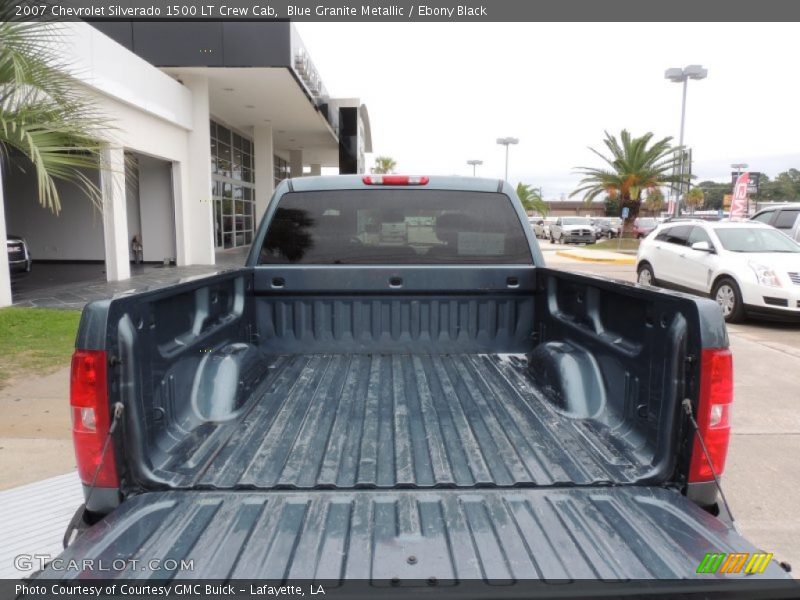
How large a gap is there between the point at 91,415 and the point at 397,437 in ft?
4.01

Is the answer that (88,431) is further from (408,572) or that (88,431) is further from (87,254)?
(87,254)

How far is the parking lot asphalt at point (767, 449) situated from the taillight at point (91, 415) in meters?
3.19

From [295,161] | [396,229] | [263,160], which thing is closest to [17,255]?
[263,160]

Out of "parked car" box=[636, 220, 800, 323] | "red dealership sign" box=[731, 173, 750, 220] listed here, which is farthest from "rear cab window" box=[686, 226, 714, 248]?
"red dealership sign" box=[731, 173, 750, 220]

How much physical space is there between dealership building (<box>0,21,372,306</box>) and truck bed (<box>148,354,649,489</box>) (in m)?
8.47

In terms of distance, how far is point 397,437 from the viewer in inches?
104

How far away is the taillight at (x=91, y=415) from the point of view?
76.5 inches

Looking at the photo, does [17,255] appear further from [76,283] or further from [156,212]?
[156,212]

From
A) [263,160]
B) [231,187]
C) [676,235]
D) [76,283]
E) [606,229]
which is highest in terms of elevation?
[263,160]

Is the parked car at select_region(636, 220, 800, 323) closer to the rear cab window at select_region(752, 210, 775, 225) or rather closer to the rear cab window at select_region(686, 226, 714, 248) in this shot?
the rear cab window at select_region(686, 226, 714, 248)

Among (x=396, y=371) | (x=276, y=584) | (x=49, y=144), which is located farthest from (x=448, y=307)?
(x=49, y=144)

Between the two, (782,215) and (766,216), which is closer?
(782,215)

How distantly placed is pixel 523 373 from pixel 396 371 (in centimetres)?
73

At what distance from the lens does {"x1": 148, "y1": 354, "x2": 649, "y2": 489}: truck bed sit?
221 centimetres
